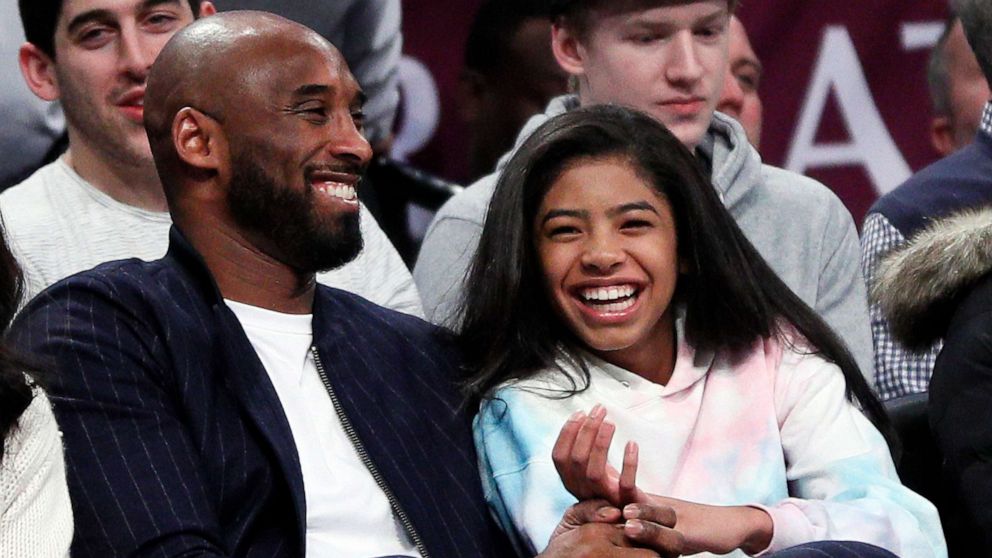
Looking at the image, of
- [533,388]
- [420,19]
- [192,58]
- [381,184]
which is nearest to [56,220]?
[192,58]

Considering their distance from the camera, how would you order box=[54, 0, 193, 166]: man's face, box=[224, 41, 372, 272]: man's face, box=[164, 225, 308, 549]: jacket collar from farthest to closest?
box=[54, 0, 193, 166]: man's face, box=[224, 41, 372, 272]: man's face, box=[164, 225, 308, 549]: jacket collar

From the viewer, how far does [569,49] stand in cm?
353

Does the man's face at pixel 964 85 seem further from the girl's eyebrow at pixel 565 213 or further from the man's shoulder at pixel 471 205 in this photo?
the girl's eyebrow at pixel 565 213

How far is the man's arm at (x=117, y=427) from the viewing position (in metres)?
2.34

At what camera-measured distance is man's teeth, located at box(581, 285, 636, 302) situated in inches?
107

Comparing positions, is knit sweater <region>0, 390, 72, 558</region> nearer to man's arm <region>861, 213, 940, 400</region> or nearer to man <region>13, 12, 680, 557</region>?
man <region>13, 12, 680, 557</region>

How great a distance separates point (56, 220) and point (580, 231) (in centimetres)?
91

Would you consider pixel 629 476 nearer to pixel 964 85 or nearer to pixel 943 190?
pixel 943 190

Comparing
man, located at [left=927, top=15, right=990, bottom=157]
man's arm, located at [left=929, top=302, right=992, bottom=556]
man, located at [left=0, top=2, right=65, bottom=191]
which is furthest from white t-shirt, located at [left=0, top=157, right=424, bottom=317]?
man, located at [left=927, top=15, right=990, bottom=157]

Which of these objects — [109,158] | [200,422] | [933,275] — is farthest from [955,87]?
[200,422]

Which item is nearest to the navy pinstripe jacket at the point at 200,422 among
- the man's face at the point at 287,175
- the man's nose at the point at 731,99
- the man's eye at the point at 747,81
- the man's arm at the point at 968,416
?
the man's face at the point at 287,175

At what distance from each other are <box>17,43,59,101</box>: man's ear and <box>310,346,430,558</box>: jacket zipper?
3.03 feet

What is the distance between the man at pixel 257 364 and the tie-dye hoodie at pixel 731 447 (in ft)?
0.30

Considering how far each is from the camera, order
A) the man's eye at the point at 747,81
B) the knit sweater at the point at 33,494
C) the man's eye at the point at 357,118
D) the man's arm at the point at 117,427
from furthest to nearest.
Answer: the man's eye at the point at 747,81, the man's eye at the point at 357,118, the man's arm at the point at 117,427, the knit sweater at the point at 33,494
